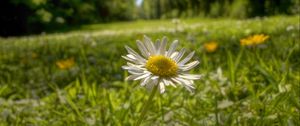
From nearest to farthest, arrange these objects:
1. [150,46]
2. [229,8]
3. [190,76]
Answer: [190,76] → [150,46] → [229,8]

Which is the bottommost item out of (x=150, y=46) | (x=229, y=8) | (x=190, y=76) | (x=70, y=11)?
(x=190, y=76)

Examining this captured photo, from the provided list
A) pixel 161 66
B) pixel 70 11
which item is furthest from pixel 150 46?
pixel 70 11

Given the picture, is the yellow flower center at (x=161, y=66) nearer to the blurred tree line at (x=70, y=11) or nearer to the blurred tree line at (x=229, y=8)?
the blurred tree line at (x=70, y=11)

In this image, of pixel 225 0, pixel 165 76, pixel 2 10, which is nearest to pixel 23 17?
pixel 2 10

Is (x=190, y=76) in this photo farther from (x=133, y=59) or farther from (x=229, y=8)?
(x=229, y=8)

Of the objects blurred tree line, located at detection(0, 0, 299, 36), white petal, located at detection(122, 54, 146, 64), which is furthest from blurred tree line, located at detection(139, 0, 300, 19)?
white petal, located at detection(122, 54, 146, 64)

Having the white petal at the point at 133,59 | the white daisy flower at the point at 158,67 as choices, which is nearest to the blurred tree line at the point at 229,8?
the white daisy flower at the point at 158,67

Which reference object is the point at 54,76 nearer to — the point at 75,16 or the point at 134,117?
the point at 134,117
